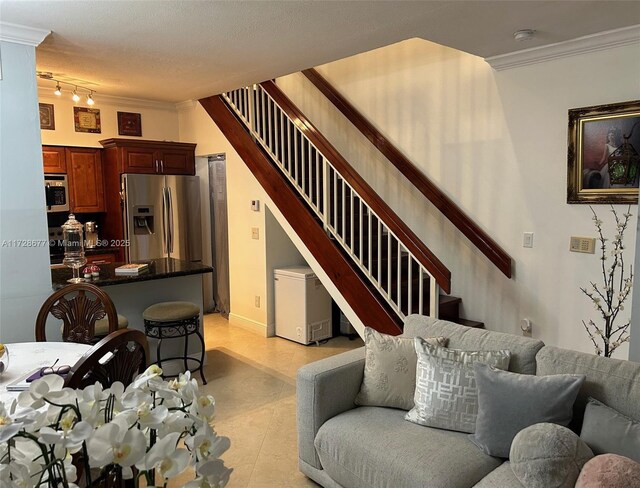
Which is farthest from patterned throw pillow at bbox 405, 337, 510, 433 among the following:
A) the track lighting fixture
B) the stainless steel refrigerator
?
the track lighting fixture

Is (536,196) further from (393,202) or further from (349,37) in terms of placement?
(349,37)

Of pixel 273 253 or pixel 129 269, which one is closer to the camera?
pixel 129 269

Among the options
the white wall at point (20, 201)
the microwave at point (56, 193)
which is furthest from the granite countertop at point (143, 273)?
the microwave at point (56, 193)

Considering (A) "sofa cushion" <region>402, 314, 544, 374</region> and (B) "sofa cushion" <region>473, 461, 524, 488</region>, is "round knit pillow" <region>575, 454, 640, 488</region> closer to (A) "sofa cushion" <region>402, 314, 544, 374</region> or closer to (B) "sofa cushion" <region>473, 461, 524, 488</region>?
(B) "sofa cushion" <region>473, 461, 524, 488</region>

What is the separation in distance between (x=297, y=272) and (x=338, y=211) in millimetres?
779

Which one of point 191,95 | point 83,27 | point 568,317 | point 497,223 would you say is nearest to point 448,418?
point 568,317

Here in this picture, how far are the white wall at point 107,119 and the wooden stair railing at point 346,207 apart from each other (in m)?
0.78

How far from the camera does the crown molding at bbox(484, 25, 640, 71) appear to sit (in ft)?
9.83

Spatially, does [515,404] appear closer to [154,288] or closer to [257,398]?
[257,398]

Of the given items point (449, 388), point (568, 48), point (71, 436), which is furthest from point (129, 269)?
point (568, 48)

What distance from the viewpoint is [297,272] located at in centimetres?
478

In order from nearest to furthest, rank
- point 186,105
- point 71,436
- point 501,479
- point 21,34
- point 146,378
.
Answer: point 71,436 → point 146,378 → point 501,479 → point 21,34 → point 186,105

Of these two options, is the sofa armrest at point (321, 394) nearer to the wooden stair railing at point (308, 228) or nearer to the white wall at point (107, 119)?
the wooden stair railing at point (308, 228)

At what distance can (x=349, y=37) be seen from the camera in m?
3.19
